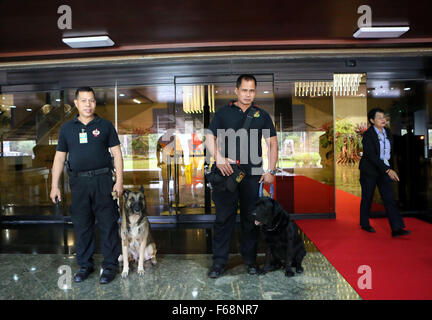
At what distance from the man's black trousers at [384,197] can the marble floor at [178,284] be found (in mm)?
1438

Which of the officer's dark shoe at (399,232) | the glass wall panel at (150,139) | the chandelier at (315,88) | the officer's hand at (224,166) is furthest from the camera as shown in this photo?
the glass wall panel at (150,139)

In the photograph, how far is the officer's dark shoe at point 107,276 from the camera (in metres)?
2.50

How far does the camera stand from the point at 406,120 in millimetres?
5207

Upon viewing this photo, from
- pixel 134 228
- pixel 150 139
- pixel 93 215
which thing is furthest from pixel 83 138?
pixel 150 139

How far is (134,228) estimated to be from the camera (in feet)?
8.80

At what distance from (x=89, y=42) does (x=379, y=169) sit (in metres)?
4.42

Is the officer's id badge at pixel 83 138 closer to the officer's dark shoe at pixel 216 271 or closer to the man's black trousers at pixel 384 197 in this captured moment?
the officer's dark shoe at pixel 216 271

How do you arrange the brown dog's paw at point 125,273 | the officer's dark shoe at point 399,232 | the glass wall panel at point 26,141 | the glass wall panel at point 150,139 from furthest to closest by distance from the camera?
the glass wall panel at point 26,141 → the glass wall panel at point 150,139 → the officer's dark shoe at point 399,232 → the brown dog's paw at point 125,273

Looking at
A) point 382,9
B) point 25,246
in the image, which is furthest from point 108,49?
point 382,9

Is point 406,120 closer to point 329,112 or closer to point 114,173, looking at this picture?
point 329,112

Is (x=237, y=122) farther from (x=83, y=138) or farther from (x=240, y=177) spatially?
(x=83, y=138)

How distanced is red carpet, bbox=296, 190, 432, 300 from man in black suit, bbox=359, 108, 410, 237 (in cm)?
23

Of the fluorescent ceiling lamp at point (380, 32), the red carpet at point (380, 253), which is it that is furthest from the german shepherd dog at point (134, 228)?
the fluorescent ceiling lamp at point (380, 32)

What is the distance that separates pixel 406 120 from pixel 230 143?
4.20 meters
